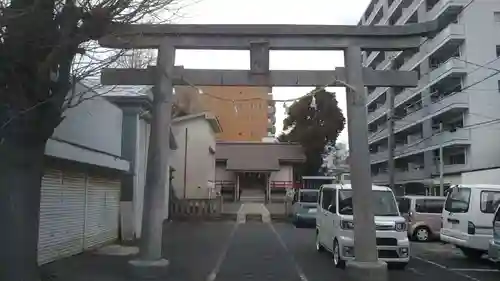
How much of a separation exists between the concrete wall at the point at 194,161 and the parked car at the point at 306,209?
12919mm

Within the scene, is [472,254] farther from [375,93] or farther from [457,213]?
[375,93]

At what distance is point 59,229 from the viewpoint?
1430cm

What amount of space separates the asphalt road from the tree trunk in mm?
3743

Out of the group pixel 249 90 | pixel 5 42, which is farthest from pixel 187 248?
pixel 249 90

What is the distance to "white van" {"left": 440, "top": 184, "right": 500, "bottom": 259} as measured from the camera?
15.3 m

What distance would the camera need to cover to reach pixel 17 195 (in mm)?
9008

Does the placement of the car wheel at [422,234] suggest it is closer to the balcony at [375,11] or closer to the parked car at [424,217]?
the parked car at [424,217]

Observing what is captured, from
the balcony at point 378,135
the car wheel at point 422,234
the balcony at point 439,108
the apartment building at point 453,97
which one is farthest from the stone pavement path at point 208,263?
the balcony at point 378,135

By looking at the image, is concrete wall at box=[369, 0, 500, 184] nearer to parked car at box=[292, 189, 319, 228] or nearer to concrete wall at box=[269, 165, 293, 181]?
concrete wall at box=[269, 165, 293, 181]

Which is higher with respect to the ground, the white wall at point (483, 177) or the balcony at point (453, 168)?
the balcony at point (453, 168)

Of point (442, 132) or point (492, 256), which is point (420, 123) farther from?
point (492, 256)

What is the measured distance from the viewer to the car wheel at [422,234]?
2298 cm

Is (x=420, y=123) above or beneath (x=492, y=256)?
above

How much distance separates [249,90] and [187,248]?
52266 mm
